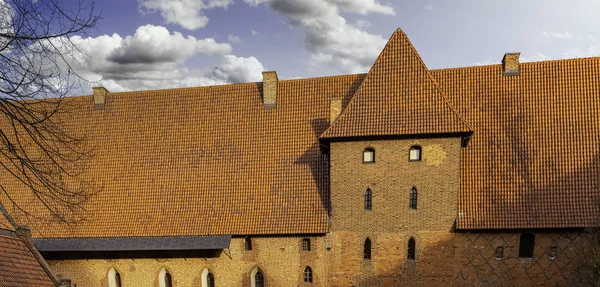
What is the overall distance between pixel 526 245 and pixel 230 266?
980 cm

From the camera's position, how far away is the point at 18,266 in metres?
9.07

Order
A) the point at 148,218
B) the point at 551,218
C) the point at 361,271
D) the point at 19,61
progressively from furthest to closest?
1. the point at 148,218
2. the point at 361,271
3. the point at 551,218
4. the point at 19,61

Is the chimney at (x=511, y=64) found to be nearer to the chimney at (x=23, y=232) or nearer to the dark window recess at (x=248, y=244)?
the dark window recess at (x=248, y=244)

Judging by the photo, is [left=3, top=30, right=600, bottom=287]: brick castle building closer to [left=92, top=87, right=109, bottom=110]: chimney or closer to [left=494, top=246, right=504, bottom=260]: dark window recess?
[left=494, top=246, right=504, bottom=260]: dark window recess

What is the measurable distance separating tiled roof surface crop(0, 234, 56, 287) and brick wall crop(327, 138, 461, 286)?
8244 millimetres

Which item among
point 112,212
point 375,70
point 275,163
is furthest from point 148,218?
point 375,70

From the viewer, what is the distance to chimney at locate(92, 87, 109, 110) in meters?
15.5

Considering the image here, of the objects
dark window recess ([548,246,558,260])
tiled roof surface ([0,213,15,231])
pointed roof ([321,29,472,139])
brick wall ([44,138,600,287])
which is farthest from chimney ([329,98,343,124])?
tiled roof surface ([0,213,15,231])

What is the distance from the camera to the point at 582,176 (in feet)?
38.2

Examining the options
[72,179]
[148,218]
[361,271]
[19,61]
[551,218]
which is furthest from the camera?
[72,179]

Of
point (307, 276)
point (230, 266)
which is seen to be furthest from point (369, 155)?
point (230, 266)

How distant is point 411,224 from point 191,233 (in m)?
7.48

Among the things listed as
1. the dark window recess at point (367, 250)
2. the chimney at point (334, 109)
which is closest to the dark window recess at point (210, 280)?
the dark window recess at point (367, 250)

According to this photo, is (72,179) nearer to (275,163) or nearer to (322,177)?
(275,163)
